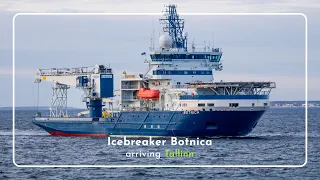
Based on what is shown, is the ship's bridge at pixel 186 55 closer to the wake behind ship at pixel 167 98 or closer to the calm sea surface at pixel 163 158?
the wake behind ship at pixel 167 98

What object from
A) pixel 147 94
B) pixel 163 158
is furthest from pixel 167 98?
pixel 163 158

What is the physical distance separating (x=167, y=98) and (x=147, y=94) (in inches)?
63.2

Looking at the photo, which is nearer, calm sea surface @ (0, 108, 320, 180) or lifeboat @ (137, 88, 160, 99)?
calm sea surface @ (0, 108, 320, 180)

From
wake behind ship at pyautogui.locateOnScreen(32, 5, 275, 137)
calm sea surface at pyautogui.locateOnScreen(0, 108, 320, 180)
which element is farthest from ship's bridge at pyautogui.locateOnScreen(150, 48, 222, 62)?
calm sea surface at pyautogui.locateOnScreen(0, 108, 320, 180)

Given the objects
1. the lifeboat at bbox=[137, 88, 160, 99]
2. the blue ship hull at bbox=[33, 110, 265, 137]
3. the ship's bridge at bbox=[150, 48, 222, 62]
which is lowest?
the blue ship hull at bbox=[33, 110, 265, 137]

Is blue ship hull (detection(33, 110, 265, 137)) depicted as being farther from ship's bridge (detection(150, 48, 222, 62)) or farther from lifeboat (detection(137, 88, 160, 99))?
ship's bridge (detection(150, 48, 222, 62))

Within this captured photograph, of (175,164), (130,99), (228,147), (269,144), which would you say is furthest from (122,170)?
(130,99)

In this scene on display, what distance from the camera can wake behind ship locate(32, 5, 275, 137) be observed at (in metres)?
65.2

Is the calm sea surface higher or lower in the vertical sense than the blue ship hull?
lower

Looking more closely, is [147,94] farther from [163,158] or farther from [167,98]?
[163,158]

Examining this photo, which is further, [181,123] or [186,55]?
[186,55]

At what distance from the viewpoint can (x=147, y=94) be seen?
6956 centimetres

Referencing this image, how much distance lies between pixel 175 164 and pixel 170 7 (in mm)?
21195

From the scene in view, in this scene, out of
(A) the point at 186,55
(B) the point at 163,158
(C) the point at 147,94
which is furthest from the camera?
(A) the point at 186,55
